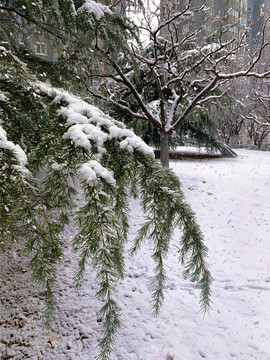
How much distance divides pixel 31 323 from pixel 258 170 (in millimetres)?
9174

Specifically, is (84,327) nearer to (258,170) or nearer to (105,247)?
(105,247)

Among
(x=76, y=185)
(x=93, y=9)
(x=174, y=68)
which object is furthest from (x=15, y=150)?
(x=174, y=68)

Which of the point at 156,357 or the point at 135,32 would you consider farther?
the point at 135,32

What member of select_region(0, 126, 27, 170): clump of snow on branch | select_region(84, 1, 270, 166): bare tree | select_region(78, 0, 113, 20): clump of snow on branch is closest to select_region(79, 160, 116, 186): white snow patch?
select_region(0, 126, 27, 170): clump of snow on branch

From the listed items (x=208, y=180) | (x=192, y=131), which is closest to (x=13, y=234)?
(x=208, y=180)

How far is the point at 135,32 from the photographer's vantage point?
2.89m

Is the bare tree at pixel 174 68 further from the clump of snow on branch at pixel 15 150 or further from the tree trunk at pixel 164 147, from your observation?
the clump of snow on branch at pixel 15 150

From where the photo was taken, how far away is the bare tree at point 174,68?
17.5 ft

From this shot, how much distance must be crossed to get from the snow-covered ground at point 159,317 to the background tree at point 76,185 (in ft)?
5.82

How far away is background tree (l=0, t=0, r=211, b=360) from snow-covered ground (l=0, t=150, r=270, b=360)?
69.9 inches

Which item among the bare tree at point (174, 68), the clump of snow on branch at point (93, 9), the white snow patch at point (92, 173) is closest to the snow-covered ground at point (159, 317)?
the white snow patch at point (92, 173)

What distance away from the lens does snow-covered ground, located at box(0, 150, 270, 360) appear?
2.63m

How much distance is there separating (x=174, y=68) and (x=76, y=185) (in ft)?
23.2

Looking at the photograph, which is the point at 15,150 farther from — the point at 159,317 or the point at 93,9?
the point at 159,317
